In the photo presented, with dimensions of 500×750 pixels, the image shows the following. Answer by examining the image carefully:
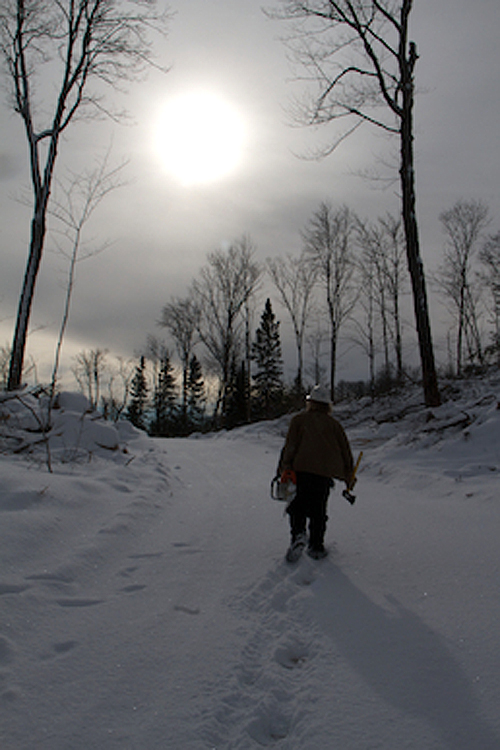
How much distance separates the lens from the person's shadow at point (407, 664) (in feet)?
5.51

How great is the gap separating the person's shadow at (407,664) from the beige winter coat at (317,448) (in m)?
1.23

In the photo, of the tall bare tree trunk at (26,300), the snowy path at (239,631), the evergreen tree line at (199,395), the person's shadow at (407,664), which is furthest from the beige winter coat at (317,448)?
the evergreen tree line at (199,395)

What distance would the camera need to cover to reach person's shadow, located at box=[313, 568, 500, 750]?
1678mm

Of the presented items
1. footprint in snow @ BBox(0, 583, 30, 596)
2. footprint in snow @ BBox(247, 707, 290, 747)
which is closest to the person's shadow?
footprint in snow @ BBox(247, 707, 290, 747)

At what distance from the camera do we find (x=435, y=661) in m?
2.13

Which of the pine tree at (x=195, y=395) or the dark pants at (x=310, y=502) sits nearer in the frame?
the dark pants at (x=310, y=502)

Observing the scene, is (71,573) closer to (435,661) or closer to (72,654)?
(72,654)

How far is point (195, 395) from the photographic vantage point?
54438 mm

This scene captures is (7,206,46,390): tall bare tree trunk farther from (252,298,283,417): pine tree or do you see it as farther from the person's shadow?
(252,298,283,417): pine tree

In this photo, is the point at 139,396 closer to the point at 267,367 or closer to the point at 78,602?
the point at 267,367

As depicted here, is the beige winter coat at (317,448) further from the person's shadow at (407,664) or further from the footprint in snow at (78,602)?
the footprint in snow at (78,602)

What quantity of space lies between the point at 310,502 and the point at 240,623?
1.58m

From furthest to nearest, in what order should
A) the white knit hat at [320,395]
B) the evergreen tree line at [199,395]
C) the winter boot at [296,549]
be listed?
the evergreen tree line at [199,395] → the white knit hat at [320,395] → the winter boot at [296,549]

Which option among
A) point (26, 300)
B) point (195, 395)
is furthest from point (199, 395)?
point (26, 300)
